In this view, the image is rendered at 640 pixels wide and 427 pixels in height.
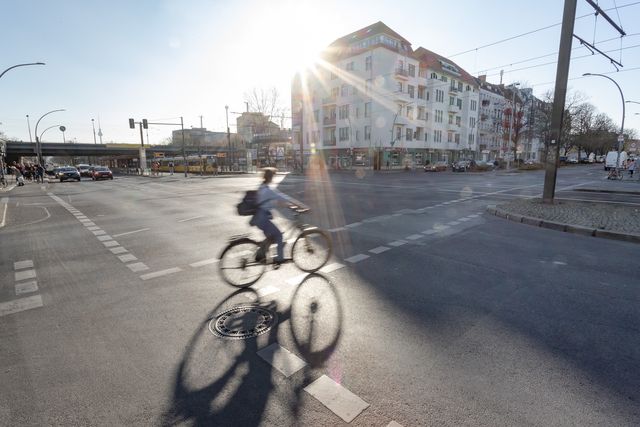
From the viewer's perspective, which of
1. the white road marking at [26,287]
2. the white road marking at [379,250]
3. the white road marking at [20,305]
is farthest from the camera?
the white road marking at [379,250]

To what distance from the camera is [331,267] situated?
5.69m

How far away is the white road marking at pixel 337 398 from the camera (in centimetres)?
246

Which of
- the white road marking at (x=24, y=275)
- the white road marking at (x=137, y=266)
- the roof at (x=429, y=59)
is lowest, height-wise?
the white road marking at (x=137, y=266)

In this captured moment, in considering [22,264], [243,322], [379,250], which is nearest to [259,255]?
[243,322]

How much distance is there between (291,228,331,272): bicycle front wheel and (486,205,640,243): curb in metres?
6.86

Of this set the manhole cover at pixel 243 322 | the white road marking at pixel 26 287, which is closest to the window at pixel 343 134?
the white road marking at pixel 26 287

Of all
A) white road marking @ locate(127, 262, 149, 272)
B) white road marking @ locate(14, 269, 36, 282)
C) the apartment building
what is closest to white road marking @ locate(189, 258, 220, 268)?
white road marking @ locate(127, 262, 149, 272)

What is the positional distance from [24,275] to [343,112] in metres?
48.4

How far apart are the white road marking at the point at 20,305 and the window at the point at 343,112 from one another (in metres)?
48.5

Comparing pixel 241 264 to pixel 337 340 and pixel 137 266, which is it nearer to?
pixel 337 340

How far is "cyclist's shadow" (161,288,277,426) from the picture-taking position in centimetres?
240

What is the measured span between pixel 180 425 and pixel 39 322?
270 centimetres

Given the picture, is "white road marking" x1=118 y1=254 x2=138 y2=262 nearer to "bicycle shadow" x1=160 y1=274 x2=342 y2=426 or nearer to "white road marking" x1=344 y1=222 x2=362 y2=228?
"bicycle shadow" x1=160 y1=274 x2=342 y2=426

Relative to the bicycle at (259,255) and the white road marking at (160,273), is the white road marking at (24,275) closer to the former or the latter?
the white road marking at (160,273)
